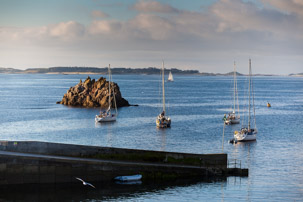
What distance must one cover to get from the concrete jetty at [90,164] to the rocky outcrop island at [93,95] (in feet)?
266

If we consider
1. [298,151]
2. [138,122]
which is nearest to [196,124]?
[138,122]

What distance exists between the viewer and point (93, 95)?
129 meters

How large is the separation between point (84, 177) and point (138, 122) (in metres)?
55.3

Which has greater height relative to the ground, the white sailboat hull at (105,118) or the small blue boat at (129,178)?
the white sailboat hull at (105,118)

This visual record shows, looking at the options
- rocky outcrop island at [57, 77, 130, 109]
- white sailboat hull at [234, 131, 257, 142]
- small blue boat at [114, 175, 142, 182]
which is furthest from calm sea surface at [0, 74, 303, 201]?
rocky outcrop island at [57, 77, 130, 109]

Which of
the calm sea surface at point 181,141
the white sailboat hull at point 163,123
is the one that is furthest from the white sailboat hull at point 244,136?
the white sailboat hull at point 163,123

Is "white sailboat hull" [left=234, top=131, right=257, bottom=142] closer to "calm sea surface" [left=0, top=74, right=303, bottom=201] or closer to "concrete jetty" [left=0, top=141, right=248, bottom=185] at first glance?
"calm sea surface" [left=0, top=74, right=303, bottom=201]

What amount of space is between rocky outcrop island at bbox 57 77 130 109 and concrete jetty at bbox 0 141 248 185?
81.0m

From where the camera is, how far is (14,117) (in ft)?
338

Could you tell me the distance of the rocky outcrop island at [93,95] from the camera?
125500 mm

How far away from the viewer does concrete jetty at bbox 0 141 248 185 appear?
37.7m

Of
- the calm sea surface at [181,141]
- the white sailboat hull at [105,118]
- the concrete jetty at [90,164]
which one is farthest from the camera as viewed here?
the white sailboat hull at [105,118]

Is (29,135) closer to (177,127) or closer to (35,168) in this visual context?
(177,127)

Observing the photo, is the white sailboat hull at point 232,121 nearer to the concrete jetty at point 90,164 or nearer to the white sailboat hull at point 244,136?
the white sailboat hull at point 244,136
